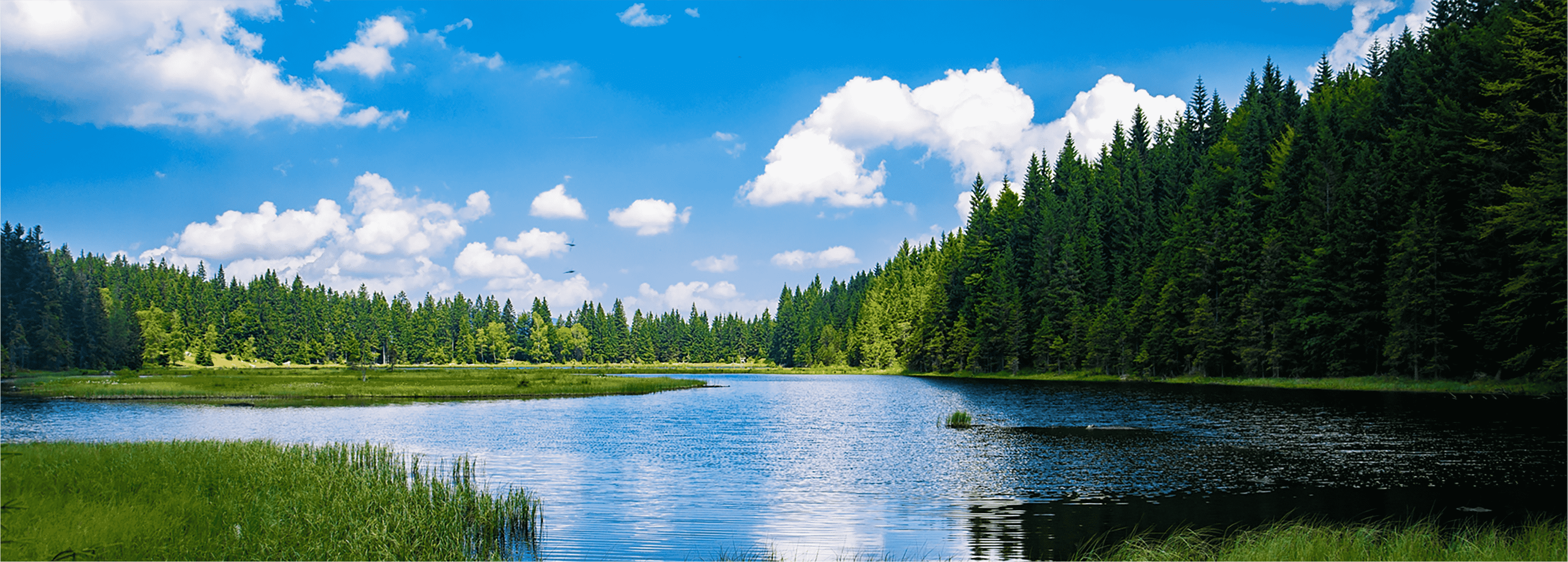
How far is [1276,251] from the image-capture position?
79125 mm

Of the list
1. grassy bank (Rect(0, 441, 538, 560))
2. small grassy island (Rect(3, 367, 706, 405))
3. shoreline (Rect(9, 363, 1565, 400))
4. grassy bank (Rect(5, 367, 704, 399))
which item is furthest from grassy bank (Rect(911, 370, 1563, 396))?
grassy bank (Rect(0, 441, 538, 560))

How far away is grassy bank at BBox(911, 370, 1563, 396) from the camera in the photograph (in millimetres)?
53031

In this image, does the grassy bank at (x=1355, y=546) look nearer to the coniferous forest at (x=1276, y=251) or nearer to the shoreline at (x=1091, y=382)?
the coniferous forest at (x=1276, y=251)

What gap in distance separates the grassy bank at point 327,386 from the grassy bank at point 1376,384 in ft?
176

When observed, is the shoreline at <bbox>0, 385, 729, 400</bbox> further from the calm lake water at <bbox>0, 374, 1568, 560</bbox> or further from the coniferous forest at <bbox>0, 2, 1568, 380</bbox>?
the coniferous forest at <bbox>0, 2, 1568, 380</bbox>

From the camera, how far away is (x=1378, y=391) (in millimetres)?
63781

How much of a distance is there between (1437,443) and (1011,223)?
354ft

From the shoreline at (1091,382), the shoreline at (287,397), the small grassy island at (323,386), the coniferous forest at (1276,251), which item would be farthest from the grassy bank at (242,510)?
the shoreline at (1091,382)

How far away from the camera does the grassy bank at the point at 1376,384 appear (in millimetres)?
53031

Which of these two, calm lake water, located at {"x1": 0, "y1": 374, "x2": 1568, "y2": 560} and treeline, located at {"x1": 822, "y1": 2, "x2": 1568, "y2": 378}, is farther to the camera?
treeline, located at {"x1": 822, "y1": 2, "x2": 1568, "y2": 378}

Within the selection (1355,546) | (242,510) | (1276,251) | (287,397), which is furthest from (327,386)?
(1276,251)

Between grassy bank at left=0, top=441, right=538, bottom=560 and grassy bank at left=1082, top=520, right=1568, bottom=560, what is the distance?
12.6 metres

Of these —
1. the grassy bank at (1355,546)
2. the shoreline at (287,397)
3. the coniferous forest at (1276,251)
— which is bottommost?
the shoreline at (287,397)

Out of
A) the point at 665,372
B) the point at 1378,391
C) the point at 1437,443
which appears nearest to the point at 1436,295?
the point at 1378,391
